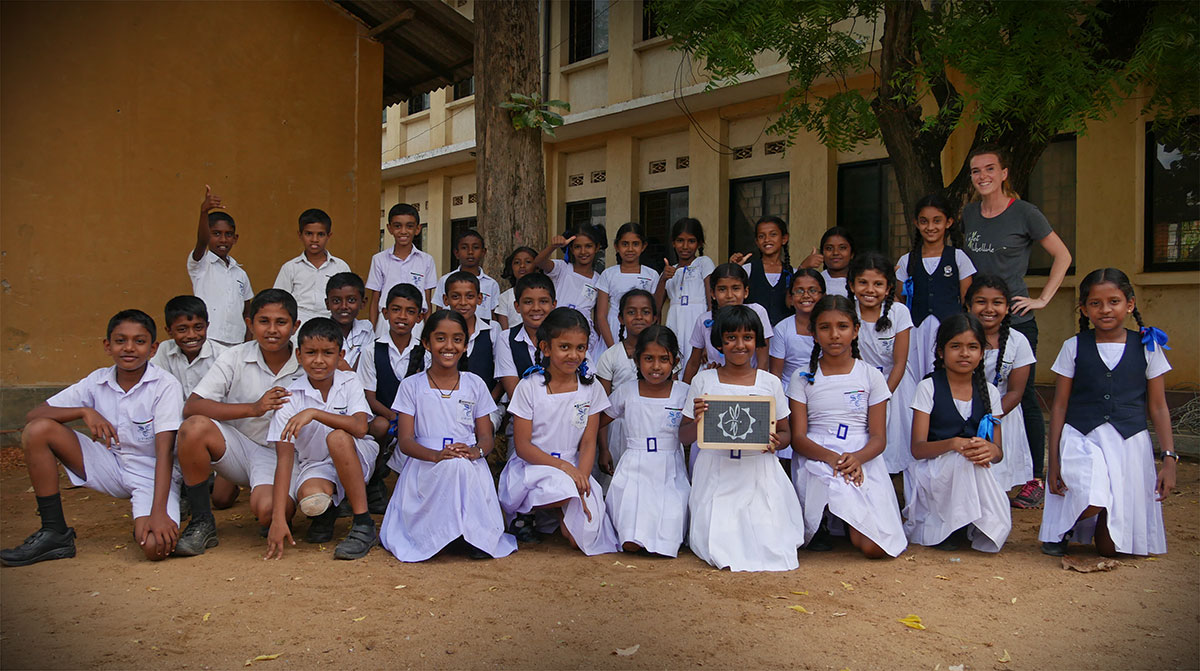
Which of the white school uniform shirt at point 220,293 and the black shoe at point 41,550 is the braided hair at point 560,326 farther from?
the white school uniform shirt at point 220,293

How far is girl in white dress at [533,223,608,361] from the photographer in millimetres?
5824

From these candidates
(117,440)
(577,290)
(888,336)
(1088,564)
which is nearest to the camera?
(1088,564)

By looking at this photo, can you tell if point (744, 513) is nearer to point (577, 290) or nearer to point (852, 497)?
point (852, 497)

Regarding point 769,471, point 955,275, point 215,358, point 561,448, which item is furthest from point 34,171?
point 955,275

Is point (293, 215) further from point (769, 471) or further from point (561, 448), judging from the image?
point (769, 471)

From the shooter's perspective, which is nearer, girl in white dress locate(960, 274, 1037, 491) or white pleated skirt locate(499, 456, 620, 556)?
white pleated skirt locate(499, 456, 620, 556)

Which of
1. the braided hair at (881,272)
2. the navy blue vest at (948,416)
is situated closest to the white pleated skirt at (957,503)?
the navy blue vest at (948,416)

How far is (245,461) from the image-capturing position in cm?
427

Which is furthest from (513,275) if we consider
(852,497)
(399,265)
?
(852,497)

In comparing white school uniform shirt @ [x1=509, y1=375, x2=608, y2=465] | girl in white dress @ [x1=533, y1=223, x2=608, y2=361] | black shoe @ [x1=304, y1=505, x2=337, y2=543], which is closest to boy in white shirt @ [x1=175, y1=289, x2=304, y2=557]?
black shoe @ [x1=304, y1=505, x2=337, y2=543]

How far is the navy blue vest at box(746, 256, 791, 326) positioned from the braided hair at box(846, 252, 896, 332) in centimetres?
56

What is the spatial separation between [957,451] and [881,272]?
100 cm

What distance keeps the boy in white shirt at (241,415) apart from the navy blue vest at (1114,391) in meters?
3.70

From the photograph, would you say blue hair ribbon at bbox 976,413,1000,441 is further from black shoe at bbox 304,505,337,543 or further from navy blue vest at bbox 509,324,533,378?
black shoe at bbox 304,505,337,543
